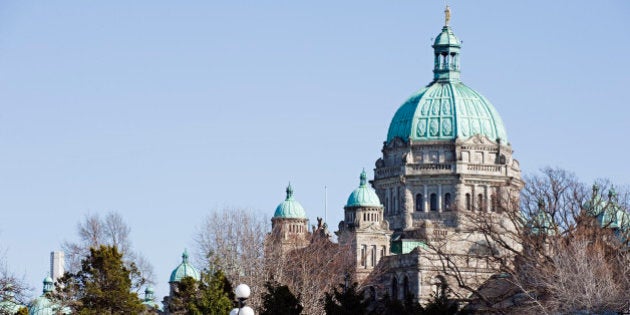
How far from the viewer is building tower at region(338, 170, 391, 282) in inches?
6486

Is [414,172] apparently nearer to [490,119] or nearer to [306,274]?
[490,119]

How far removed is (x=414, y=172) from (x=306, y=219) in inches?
444

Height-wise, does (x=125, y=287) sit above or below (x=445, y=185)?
below

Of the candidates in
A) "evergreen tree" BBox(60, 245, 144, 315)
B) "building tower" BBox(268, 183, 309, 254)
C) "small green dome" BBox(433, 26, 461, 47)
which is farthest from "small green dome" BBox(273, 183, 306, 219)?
"evergreen tree" BBox(60, 245, 144, 315)

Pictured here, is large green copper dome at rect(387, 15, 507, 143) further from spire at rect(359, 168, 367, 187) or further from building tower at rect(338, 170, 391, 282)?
building tower at rect(338, 170, 391, 282)

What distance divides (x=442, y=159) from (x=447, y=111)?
3.82 meters

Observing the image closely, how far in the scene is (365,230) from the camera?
543 feet

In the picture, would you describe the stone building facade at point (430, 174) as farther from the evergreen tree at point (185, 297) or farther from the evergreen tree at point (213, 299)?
the evergreen tree at point (213, 299)

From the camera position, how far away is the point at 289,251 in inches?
6102

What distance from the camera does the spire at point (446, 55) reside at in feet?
566

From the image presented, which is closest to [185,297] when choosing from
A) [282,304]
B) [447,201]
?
[282,304]

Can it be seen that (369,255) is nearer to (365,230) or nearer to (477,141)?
(365,230)

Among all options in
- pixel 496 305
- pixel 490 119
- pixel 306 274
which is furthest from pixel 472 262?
pixel 496 305

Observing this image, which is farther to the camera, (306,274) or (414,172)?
(414,172)
